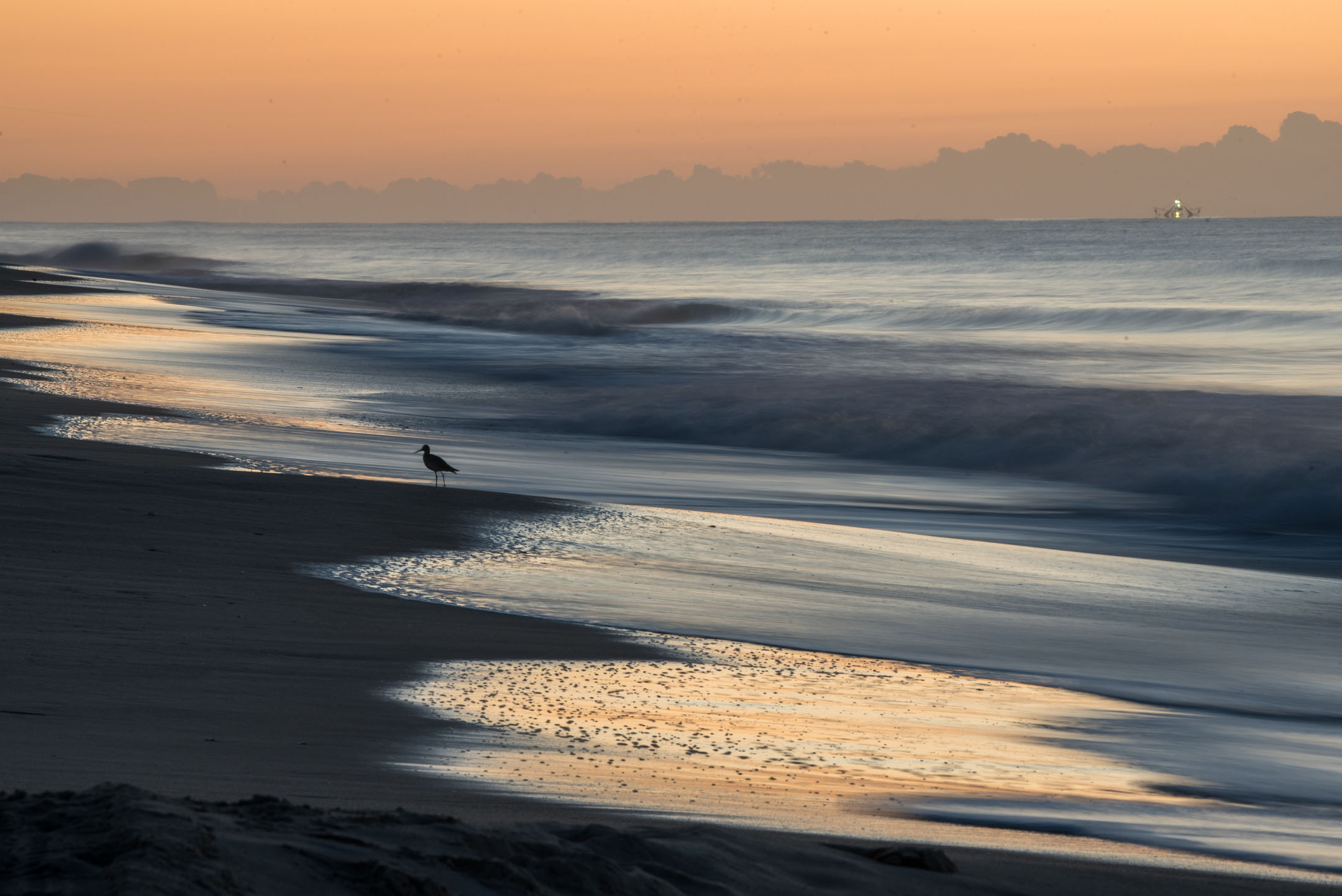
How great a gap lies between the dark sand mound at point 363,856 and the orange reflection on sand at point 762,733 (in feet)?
2.10

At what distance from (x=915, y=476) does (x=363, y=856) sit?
41.6ft

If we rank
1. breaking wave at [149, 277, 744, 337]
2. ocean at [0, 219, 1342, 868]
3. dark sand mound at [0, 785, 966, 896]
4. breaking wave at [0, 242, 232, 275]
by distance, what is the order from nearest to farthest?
dark sand mound at [0, 785, 966, 896], ocean at [0, 219, 1342, 868], breaking wave at [149, 277, 744, 337], breaking wave at [0, 242, 232, 275]

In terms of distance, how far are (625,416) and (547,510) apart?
29.3ft

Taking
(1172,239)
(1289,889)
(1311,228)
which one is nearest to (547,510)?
(1289,889)

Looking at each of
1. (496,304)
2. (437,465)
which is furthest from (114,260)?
(437,465)

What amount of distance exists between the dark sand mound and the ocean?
2.69 ft

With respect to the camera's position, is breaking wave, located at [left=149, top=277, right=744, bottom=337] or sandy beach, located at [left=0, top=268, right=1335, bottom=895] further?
breaking wave, located at [left=149, top=277, right=744, bottom=337]

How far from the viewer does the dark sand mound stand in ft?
8.43

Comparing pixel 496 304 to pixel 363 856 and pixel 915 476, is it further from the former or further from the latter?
pixel 363 856

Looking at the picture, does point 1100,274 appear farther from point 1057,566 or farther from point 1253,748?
point 1253,748

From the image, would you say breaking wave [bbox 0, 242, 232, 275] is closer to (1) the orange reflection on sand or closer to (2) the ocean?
(2) the ocean

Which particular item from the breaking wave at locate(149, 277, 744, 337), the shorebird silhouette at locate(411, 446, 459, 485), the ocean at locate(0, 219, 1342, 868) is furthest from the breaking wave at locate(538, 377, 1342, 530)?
the breaking wave at locate(149, 277, 744, 337)

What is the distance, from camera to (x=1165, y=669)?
22.1 feet

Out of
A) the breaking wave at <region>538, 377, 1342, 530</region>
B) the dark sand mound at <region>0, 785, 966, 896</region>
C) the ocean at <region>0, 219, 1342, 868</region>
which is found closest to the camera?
the dark sand mound at <region>0, 785, 966, 896</region>
